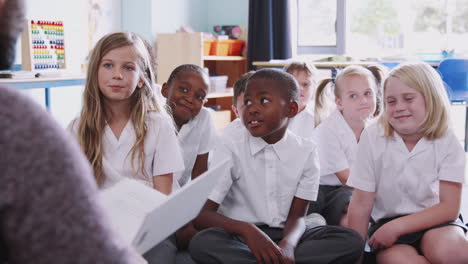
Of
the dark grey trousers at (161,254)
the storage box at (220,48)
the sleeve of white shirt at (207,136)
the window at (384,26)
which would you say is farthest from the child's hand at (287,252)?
the window at (384,26)

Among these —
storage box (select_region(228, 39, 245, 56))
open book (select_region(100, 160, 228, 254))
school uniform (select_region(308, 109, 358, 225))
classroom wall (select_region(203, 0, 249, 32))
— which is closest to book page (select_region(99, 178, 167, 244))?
open book (select_region(100, 160, 228, 254))

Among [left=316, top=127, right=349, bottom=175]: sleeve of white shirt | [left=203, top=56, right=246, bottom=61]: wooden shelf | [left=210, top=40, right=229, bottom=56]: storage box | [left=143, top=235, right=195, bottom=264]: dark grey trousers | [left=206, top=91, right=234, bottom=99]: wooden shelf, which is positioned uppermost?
[left=210, top=40, right=229, bottom=56]: storage box

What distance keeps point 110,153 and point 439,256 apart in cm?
106

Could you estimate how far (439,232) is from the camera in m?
1.64

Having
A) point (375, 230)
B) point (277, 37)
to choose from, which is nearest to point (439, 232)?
point (375, 230)

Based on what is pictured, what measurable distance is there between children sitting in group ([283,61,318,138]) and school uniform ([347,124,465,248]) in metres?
0.76

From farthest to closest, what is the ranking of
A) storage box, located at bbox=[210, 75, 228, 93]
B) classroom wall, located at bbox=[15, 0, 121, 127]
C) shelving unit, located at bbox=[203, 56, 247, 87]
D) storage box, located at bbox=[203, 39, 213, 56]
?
shelving unit, located at bbox=[203, 56, 247, 87], storage box, located at bbox=[210, 75, 228, 93], storage box, located at bbox=[203, 39, 213, 56], classroom wall, located at bbox=[15, 0, 121, 127]

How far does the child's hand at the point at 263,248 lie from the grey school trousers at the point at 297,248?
0.08 m

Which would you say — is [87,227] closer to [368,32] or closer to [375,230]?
[375,230]

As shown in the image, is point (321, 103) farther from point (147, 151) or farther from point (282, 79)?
point (147, 151)

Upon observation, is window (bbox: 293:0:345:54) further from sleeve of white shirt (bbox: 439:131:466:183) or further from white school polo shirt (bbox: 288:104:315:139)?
sleeve of white shirt (bbox: 439:131:466:183)

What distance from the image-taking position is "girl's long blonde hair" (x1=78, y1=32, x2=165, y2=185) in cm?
162

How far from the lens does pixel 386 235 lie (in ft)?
5.43

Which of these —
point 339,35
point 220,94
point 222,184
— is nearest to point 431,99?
point 222,184
